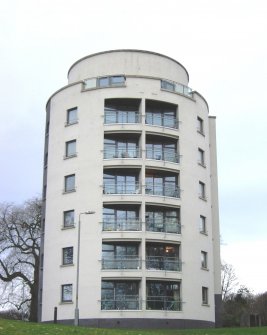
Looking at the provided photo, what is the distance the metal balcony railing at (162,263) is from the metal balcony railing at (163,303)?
2365mm

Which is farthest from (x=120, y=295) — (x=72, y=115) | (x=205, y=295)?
(x=72, y=115)

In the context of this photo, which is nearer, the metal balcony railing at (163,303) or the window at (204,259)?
the metal balcony railing at (163,303)

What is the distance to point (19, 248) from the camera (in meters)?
70.0

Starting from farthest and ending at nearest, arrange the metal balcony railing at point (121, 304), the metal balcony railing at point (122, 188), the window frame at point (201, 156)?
the window frame at point (201, 156) < the metal balcony railing at point (122, 188) < the metal balcony railing at point (121, 304)

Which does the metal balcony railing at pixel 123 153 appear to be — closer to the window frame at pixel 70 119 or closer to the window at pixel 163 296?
the window frame at pixel 70 119

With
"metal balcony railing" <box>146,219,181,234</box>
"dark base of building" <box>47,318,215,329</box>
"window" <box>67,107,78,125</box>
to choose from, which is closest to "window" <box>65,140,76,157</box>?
"window" <box>67,107,78,125</box>

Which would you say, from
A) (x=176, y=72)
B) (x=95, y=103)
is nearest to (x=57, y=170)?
(x=95, y=103)

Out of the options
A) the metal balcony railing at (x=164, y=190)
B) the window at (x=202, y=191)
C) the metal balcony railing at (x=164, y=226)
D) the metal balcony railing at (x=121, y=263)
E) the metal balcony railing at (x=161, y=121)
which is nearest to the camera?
the metal balcony railing at (x=121, y=263)

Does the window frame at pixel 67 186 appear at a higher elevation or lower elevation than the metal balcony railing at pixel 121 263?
higher

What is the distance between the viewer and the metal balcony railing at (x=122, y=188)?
52.0 metres

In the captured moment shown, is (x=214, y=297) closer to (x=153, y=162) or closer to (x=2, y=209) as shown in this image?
(x=153, y=162)

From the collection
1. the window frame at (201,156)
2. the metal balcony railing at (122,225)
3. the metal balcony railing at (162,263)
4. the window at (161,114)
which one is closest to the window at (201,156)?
the window frame at (201,156)

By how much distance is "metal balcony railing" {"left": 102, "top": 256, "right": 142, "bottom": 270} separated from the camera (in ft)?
164

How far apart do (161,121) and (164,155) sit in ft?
10.0
